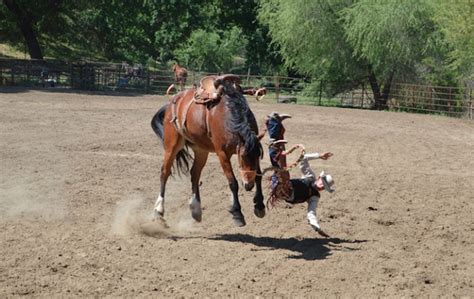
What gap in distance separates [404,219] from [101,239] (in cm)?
363

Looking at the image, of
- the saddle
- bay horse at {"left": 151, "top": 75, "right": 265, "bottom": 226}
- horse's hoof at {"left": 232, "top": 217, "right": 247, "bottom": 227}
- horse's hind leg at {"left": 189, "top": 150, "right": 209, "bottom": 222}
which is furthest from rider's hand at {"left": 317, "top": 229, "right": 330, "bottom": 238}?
the saddle

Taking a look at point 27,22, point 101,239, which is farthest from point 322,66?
point 101,239

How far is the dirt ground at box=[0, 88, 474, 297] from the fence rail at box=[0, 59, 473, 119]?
51.5 ft

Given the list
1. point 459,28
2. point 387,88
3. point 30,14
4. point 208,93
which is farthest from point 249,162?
point 30,14

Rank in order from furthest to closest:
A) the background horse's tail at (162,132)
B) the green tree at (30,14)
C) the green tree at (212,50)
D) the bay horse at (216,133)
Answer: the green tree at (212,50) < the green tree at (30,14) < the background horse's tail at (162,132) < the bay horse at (216,133)

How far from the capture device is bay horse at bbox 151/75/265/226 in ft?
23.5

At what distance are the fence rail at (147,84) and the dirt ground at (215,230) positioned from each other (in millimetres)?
15695

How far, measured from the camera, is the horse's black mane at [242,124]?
7109 mm

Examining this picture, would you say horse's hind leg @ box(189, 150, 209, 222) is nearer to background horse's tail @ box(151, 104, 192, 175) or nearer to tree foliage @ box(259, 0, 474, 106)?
background horse's tail @ box(151, 104, 192, 175)

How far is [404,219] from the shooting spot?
28.3 feet

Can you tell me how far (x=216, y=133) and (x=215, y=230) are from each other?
1177 mm

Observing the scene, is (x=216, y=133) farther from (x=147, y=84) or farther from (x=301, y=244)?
(x=147, y=84)

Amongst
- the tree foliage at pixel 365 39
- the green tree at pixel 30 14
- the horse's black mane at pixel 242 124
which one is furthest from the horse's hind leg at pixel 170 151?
the green tree at pixel 30 14

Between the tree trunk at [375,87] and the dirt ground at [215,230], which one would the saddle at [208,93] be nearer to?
the dirt ground at [215,230]
